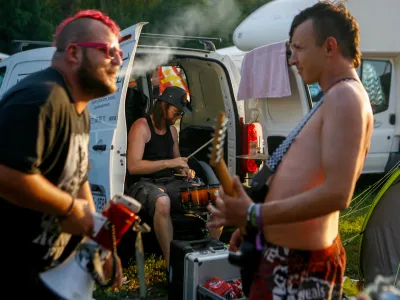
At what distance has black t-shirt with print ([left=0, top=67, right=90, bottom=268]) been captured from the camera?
5.78 ft

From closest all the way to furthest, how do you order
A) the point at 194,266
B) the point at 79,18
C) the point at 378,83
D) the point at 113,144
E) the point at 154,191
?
the point at 79,18 → the point at 194,266 → the point at 113,144 → the point at 154,191 → the point at 378,83

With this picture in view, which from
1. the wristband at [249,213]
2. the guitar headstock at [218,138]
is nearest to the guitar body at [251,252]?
the wristband at [249,213]

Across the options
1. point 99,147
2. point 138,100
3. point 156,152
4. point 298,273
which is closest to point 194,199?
point 156,152

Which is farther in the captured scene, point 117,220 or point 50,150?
point 117,220

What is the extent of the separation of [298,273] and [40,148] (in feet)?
3.37

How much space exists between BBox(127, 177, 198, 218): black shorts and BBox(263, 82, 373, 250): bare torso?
8.96 feet

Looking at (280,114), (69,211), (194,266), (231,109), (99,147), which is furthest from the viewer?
(280,114)

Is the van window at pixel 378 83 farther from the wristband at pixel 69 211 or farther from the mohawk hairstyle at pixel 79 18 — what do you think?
the wristband at pixel 69 211

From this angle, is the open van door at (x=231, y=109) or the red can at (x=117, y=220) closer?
the red can at (x=117, y=220)

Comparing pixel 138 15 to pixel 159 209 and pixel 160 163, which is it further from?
pixel 159 209

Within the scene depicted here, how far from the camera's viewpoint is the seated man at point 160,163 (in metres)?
4.60

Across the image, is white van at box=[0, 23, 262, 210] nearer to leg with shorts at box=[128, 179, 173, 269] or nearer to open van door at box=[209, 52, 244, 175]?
open van door at box=[209, 52, 244, 175]

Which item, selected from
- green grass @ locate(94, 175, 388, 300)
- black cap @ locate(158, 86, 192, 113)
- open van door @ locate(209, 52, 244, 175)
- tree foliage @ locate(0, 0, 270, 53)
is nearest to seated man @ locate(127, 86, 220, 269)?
black cap @ locate(158, 86, 192, 113)

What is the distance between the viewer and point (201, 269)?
373 cm
